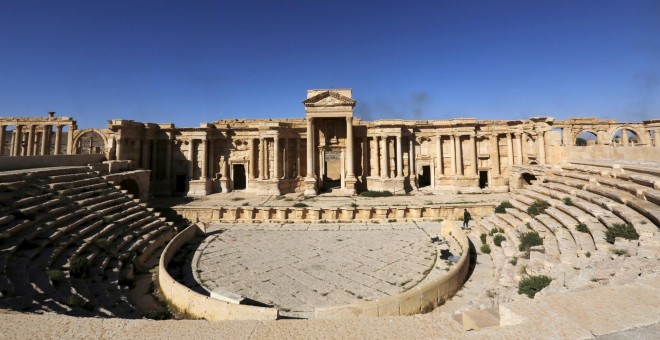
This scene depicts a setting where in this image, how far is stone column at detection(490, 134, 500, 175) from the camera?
2684cm

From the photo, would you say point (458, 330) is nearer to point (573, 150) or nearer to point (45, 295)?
point (45, 295)

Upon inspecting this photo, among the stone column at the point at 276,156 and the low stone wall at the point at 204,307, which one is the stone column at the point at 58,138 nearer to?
the stone column at the point at 276,156

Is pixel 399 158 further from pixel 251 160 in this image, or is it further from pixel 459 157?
pixel 251 160

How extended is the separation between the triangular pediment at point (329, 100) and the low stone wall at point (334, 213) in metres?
10.2

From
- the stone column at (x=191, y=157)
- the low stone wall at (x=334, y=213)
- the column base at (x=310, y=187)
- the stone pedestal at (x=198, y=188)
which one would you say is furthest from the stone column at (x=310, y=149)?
the stone column at (x=191, y=157)

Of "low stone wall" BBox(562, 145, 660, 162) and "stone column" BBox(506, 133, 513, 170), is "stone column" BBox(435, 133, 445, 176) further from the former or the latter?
"low stone wall" BBox(562, 145, 660, 162)

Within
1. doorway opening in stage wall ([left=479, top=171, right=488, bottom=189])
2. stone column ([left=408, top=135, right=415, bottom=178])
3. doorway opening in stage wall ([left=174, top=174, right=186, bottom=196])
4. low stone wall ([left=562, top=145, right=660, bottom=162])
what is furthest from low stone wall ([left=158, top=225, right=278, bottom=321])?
doorway opening in stage wall ([left=479, top=171, right=488, bottom=189])

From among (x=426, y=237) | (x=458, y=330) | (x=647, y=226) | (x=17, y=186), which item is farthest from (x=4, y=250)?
(x=647, y=226)

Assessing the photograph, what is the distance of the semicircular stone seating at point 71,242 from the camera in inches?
291

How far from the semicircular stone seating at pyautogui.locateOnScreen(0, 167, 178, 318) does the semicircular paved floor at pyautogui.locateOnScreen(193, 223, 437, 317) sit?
268cm

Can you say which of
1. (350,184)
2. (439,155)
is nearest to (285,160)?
(350,184)

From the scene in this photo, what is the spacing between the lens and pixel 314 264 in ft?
39.1

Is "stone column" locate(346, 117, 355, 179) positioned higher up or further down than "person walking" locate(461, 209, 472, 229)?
higher up

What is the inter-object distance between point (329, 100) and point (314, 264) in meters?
16.7
